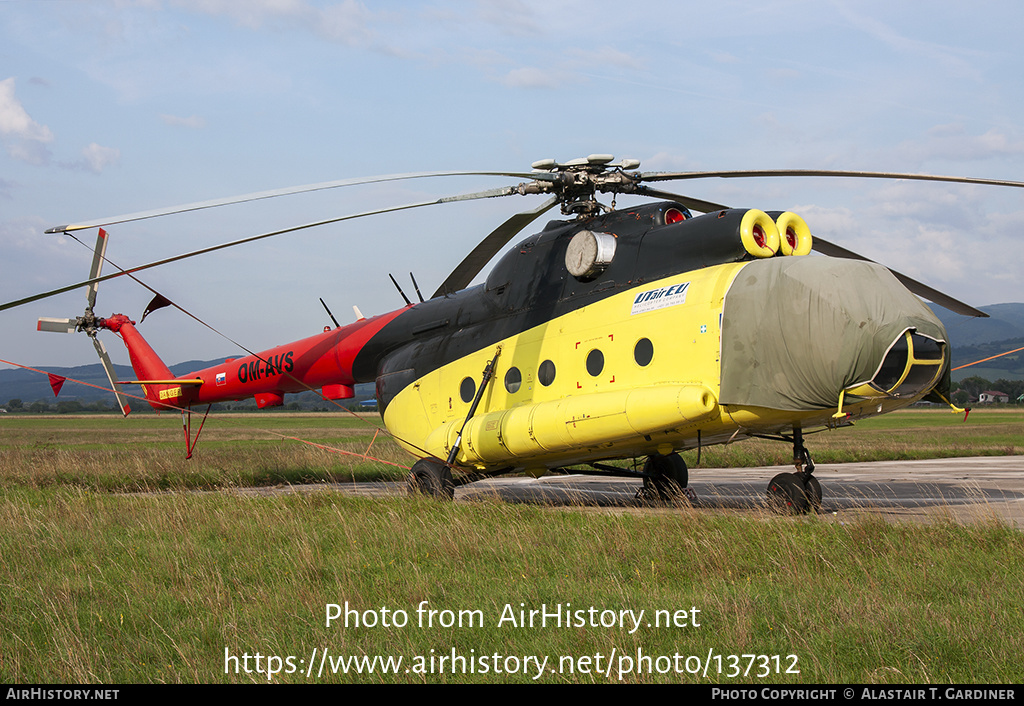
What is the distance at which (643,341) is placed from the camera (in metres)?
11.9

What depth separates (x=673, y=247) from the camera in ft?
39.5

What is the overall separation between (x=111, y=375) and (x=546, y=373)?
10818mm

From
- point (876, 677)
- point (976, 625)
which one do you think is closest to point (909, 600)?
point (976, 625)

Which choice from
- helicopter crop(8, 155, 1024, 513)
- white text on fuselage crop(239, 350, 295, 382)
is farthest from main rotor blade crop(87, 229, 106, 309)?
helicopter crop(8, 155, 1024, 513)

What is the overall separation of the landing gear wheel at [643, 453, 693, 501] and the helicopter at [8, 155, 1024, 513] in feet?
0.12

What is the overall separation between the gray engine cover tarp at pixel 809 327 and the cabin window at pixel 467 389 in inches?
193

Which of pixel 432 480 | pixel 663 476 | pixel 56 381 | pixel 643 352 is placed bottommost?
pixel 663 476

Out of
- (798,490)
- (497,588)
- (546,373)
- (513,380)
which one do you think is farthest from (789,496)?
(497,588)

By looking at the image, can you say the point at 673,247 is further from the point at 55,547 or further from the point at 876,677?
the point at 55,547

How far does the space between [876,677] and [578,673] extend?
5.91ft

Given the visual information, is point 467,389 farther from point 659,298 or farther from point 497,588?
point 497,588

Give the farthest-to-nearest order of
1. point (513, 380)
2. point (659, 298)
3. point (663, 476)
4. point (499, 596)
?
1. point (663, 476)
2. point (513, 380)
3. point (659, 298)
4. point (499, 596)

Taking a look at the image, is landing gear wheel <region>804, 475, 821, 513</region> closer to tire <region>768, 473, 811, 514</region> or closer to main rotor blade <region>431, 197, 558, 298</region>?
tire <region>768, 473, 811, 514</region>

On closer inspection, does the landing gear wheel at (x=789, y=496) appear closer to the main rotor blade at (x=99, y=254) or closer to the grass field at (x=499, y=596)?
the grass field at (x=499, y=596)
